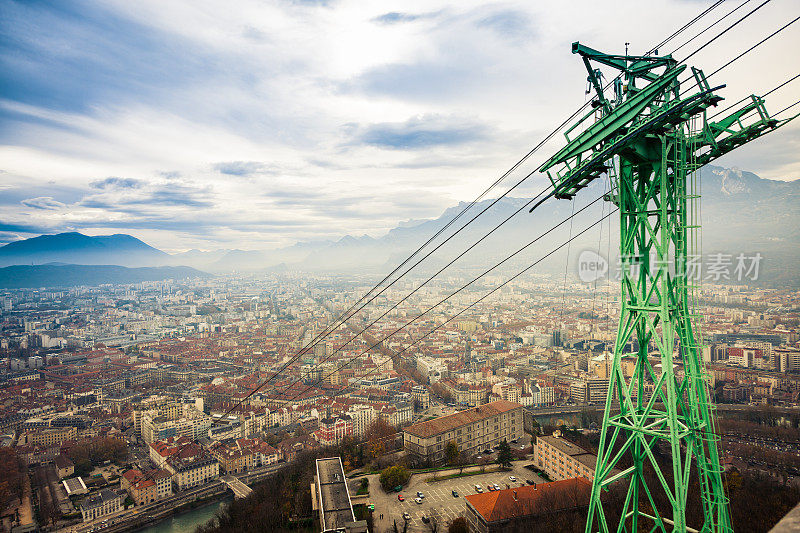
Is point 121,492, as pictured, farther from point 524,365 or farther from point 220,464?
point 524,365

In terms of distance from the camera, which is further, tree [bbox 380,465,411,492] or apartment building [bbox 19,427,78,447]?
apartment building [bbox 19,427,78,447]

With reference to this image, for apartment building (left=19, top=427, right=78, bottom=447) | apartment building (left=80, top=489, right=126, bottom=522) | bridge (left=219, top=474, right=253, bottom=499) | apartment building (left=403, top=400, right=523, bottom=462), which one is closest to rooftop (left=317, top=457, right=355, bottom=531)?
apartment building (left=403, top=400, right=523, bottom=462)

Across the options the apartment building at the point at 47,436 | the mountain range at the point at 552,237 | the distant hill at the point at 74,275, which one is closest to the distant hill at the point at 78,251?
the mountain range at the point at 552,237

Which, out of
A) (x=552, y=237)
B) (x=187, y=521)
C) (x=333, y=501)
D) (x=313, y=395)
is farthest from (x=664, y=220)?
(x=552, y=237)

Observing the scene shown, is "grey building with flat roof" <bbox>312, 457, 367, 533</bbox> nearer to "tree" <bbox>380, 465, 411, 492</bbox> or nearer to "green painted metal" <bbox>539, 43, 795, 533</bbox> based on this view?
"tree" <bbox>380, 465, 411, 492</bbox>

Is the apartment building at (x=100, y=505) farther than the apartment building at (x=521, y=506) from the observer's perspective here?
Yes

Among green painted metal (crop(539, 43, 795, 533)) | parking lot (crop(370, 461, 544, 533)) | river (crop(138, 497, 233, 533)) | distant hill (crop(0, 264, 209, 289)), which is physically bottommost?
river (crop(138, 497, 233, 533))

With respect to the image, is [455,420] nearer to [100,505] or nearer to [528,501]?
[528,501]

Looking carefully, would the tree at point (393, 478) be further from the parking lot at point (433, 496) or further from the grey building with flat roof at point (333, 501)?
the grey building with flat roof at point (333, 501)
